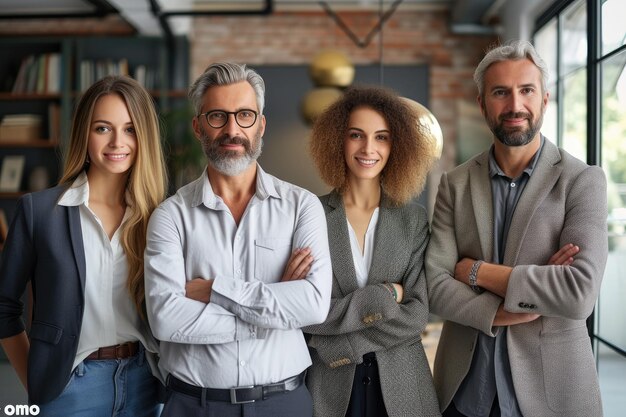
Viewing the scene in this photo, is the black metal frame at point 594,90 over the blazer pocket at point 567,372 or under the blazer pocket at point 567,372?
over

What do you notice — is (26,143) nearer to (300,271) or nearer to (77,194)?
(77,194)

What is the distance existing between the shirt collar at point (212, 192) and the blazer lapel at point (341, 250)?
10.8 inches

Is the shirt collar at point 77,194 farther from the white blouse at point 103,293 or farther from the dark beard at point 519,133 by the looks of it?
the dark beard at point 519,133

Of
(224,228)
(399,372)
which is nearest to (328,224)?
(224,228)

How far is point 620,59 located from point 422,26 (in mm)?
4119

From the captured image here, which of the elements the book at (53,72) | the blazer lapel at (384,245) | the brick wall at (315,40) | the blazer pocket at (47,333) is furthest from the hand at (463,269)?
the book at (53,72)

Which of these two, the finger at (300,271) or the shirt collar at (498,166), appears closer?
the finger at (300,271)

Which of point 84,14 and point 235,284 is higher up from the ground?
point 84,14

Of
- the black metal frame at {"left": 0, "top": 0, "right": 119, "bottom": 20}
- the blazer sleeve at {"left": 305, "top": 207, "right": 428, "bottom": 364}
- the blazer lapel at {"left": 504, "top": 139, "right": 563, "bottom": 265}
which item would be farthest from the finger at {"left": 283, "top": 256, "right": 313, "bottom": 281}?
the black metal frame at {"left": 0, "top": 0, "right": 119, "bottom": 20}

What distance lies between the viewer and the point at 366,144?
2.36 metres

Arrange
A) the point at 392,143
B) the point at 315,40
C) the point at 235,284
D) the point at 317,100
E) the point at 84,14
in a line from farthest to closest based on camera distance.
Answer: the point at 315,40, the point at 84,14, the point at 317,100, the point at 392,143, the point at 235,284

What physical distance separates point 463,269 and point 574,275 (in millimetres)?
361

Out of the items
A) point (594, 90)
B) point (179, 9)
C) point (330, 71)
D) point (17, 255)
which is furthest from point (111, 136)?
point (179, 9)

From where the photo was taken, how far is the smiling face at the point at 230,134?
2117 mm
